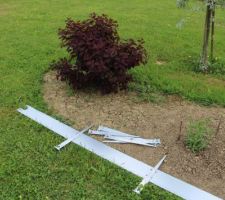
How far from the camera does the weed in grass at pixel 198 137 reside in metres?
3.92

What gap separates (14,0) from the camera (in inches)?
402

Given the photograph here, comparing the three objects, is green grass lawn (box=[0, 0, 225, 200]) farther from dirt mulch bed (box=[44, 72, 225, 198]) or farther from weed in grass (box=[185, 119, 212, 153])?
weed in grass (box=[185, 119, 212, 153])

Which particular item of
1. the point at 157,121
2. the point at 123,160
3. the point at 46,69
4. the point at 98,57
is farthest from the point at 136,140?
the point at 46,69

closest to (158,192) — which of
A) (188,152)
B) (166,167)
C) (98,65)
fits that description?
(166,167)

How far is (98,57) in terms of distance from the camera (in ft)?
15.5

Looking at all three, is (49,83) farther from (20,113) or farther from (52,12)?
(52,12)

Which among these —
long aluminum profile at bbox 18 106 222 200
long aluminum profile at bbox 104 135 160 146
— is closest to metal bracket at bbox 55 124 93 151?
long aluminum profile at bbox 18 106 222 200

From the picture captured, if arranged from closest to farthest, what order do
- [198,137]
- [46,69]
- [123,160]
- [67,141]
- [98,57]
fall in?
[123,160] < [198,137] < [67,141] < [98,57] < [46,69]

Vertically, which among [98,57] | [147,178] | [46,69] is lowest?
[147,178]

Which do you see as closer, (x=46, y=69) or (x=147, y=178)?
(x=147, y=178)

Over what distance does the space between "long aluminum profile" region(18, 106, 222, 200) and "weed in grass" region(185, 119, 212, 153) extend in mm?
488

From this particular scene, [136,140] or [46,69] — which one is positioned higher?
[46,69]

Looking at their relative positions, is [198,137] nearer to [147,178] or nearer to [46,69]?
[147,178]

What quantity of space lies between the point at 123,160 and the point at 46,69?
247 centimetres
